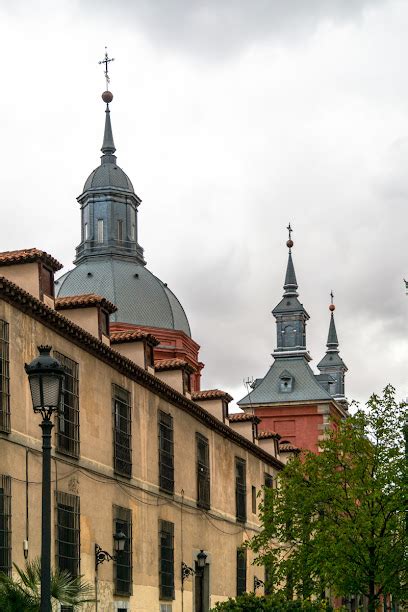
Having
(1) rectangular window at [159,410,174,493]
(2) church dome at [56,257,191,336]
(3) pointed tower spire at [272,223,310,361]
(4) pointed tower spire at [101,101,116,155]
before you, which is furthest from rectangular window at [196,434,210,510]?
(3) pointed tower spire at [272,223,310,361]

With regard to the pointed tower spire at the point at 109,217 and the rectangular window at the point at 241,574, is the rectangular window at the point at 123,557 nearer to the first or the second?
the rectangular window at the point at 241,574

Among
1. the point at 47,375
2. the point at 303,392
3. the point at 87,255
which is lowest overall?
the point at 47,375

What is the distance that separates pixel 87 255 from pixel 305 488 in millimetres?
28832

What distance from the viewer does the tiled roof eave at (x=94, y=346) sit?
21938 mm

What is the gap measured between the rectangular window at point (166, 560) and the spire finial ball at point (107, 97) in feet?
130

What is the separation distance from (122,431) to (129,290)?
30.9 metres

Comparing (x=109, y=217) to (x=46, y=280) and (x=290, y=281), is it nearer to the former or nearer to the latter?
(x=290, y=281)

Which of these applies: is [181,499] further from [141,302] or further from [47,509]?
[141,302]

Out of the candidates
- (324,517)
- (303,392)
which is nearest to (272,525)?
(324,517)

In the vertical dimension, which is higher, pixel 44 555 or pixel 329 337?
pixel 329 337

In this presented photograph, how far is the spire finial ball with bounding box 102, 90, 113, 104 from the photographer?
6638 cm

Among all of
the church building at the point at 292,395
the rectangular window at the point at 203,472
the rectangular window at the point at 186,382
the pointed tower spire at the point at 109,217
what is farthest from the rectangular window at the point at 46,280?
the church building at the point at 292,395

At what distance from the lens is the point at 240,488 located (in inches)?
1532

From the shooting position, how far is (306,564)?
1303 inches
